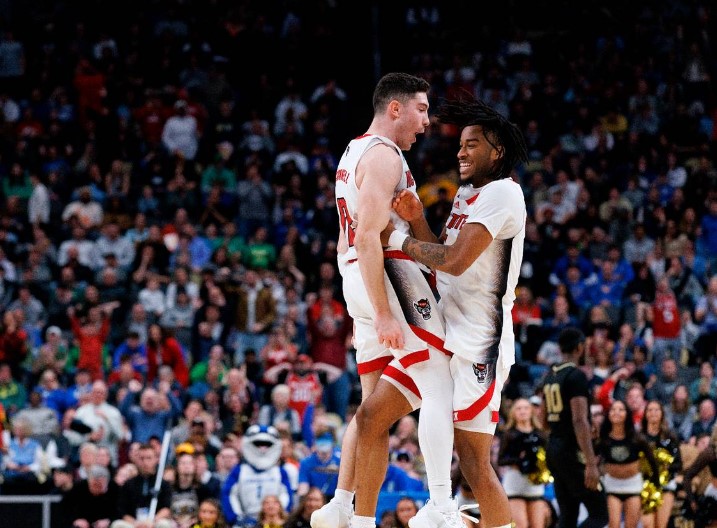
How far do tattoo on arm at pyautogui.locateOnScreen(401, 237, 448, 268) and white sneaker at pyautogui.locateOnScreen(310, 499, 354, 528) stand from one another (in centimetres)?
142

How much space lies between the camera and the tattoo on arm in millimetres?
7105

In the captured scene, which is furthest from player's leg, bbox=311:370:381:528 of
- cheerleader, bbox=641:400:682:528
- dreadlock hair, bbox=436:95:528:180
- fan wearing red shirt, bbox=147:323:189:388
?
fan wearing red shirt, bbox=147:323:189:388

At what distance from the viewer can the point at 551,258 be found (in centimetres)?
1983

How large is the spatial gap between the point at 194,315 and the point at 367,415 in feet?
37.2

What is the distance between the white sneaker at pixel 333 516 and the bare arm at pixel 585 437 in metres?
3.97

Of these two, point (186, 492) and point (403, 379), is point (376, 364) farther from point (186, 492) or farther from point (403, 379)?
point (186, 492)

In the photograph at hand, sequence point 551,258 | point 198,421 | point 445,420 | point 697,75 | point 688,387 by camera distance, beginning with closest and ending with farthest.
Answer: point 445,420 < point 198,421 < point 688,387 < point 551,258 < point 697,75

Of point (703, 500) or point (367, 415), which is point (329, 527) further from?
point (703, 500)

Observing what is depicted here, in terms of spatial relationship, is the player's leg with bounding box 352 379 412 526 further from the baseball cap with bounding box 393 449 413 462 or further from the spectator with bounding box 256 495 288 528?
the baseball cap with bounding box 393 449 413 462

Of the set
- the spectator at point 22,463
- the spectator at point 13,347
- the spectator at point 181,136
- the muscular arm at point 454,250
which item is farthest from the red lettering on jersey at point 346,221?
the spectator at point 181,136

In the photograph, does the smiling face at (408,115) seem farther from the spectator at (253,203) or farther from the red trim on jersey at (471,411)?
the spectator at (253,203)

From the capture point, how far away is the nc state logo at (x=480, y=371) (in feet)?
23.6

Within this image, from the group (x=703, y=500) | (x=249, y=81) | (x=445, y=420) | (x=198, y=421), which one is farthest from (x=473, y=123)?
(x=249, y=81)

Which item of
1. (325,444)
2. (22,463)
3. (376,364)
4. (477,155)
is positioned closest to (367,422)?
(376,364)
